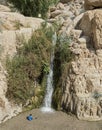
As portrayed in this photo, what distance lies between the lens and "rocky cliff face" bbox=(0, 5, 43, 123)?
9234mm

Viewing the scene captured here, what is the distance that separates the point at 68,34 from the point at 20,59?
2211 millimetres

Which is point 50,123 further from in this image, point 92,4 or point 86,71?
point 92,4

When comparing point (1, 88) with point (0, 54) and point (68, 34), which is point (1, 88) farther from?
point (68, 34)

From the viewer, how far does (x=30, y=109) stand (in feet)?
32.1

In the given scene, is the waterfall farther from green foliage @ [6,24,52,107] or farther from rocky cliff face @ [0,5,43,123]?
rocky cliff face @ [0,5,43,123]

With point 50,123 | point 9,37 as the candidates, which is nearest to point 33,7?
point 9,37

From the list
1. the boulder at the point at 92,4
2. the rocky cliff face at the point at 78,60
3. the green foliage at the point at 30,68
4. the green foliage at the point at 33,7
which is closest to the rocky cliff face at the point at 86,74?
the rocky cliff face at the point at 78,60

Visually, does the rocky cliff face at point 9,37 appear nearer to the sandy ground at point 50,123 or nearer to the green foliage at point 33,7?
the sandy ground at point 50,123

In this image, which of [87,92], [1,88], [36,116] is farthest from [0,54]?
[87,92]

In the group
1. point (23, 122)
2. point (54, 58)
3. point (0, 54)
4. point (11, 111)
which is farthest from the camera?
point (54, 58)

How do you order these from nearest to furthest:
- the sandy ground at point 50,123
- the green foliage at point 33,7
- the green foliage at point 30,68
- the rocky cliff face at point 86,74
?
the sandy ground at point 50,123
the rocky cliff face at point 86,74
the green foliage at point 30,68
the green foliage at point 33,7

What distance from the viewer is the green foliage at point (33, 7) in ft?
46.7

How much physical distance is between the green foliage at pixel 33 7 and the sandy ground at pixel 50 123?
22.5ft

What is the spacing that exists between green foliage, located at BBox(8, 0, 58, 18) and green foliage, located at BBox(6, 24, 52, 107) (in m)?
3.63
